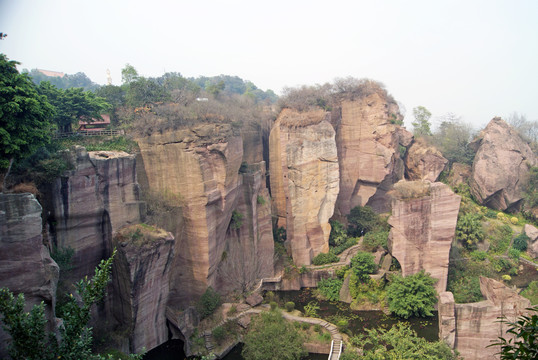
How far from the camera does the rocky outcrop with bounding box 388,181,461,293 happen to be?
20.6m

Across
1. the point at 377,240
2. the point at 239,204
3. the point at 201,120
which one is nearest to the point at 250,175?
the point at 239,204

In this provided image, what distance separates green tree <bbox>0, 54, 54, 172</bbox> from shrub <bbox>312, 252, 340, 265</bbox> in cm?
1738

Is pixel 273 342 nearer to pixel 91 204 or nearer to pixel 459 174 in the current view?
pixel 91 204

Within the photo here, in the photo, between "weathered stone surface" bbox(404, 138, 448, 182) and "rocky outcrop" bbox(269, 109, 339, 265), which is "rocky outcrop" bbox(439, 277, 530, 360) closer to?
"rocky outcrop" bbox(269, 109, 339, 265)

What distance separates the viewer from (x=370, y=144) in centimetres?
2903

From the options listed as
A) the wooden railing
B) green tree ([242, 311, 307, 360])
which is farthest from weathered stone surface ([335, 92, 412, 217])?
the wooden railing

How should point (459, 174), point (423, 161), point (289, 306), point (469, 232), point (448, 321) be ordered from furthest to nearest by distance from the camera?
point (459, 174)
point (423, 161)
point (469, 232)
point (289, 306)
point (448, 321)

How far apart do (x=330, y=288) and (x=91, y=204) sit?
1406 centimetres

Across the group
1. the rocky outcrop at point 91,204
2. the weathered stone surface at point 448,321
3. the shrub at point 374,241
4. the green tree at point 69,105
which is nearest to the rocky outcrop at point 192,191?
the rocky outcrop at point 91,204

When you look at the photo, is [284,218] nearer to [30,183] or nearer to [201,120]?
[201,120]

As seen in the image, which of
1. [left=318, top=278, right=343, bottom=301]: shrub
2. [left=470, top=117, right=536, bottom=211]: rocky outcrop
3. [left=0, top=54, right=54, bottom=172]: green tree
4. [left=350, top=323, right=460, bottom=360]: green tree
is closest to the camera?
[left=0, top=54, right=54, bottom=172]: green tree

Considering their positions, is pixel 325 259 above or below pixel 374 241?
below

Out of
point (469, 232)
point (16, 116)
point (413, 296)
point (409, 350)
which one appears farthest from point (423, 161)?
point (16, 116)

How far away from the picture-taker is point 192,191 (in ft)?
63.0
